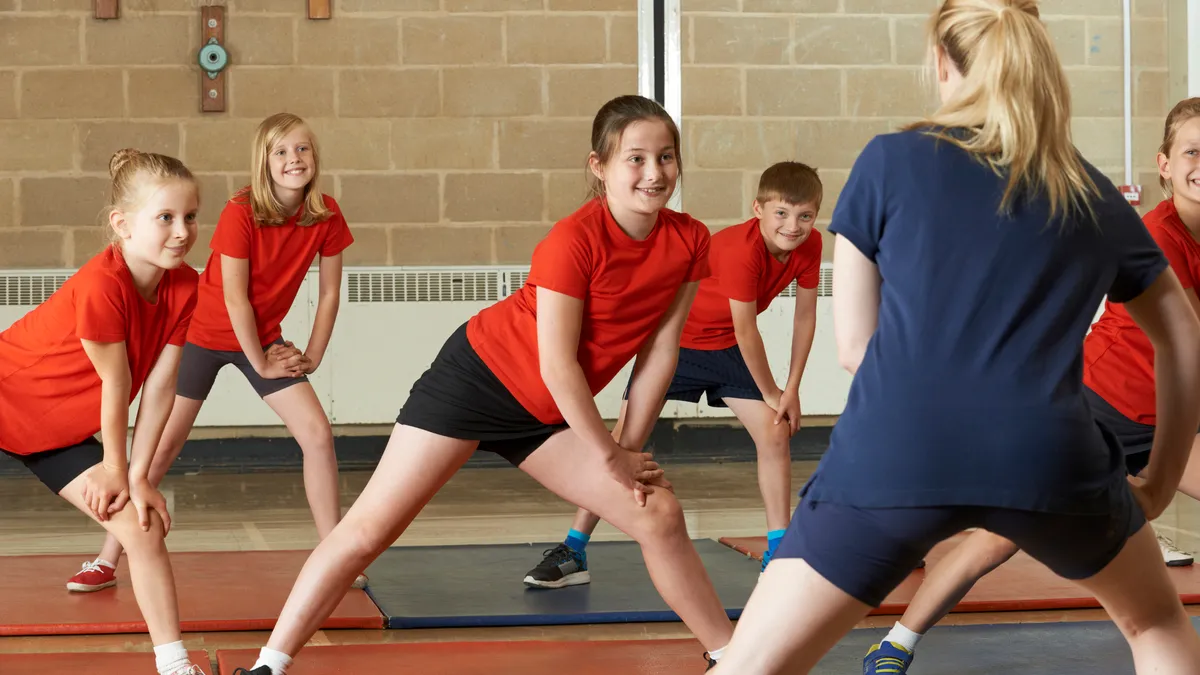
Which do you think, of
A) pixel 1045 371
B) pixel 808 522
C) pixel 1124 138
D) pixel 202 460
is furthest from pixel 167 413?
pixel 1124 138

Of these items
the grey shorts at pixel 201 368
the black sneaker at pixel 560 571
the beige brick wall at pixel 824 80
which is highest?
the beige brick wall at pixel 824 80

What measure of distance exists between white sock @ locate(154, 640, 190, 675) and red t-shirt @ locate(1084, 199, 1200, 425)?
2.01 m

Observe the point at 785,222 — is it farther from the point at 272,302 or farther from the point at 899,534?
the point at 899,534

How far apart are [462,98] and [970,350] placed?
5305mm

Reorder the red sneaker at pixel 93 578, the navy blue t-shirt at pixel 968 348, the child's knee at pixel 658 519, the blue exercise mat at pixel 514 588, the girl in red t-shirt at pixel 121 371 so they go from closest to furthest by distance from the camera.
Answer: the navy blue t-shirt at pixel 968 348, the child's knee at pixel 658 519, the girl in red t-shirt at pixel 121 371, the blue exercise mat at pixel 514 588, the red sneaker at pixel 93 578

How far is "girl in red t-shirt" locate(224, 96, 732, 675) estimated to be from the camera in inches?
93.7

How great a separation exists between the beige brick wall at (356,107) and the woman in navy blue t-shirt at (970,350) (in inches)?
200

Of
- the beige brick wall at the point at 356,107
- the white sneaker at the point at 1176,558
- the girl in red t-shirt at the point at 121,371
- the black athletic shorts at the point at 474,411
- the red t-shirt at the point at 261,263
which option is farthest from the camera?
the beige brick wall at the point at 356,107

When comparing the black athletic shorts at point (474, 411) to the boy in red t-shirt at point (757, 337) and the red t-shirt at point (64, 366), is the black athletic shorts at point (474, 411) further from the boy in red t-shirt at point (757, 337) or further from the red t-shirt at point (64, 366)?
the boy in red t-shirt at point (757, 337)

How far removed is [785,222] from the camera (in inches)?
152

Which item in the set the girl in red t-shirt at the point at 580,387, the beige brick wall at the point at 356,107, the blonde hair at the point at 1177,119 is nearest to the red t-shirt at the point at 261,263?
the girl in red t-shirt at the point at 580,387

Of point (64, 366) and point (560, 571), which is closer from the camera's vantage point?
point (64, 366)

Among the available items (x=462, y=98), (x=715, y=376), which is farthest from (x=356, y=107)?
(x=715, y=376)

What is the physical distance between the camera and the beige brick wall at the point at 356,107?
20.7 feet
